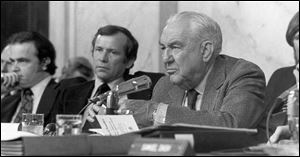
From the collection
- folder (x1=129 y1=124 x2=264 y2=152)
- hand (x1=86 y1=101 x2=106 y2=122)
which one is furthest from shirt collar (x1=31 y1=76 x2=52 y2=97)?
folder (x1=129 y1=124 x2=264 y2=152)

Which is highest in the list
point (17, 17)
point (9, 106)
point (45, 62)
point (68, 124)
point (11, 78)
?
point (17, 17)

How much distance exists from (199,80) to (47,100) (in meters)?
2.08

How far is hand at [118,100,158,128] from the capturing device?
405 centimetres

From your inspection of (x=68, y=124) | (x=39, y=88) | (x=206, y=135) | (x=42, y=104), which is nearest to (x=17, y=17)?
(x=39, y=88)

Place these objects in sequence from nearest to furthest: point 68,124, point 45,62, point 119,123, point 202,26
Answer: point 68,124, point 119,123, point 202,26, point 45,62

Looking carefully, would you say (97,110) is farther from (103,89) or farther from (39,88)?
(39,88)

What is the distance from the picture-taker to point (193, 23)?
4277 mm

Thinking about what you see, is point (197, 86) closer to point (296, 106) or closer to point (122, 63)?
point (122, 63)

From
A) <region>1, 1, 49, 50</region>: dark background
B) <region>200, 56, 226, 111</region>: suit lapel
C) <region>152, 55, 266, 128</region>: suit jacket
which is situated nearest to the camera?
<region>152, 55, 266, 128</region>: suit jacket

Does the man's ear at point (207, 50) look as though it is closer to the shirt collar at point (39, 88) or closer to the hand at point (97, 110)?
the hand at point (97, 110)

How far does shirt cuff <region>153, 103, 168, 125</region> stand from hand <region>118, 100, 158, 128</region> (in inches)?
0.9

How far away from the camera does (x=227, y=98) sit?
404cm

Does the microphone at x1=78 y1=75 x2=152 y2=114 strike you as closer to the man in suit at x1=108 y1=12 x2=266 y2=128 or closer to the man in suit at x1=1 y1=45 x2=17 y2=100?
the man in suit at x1=108 y1=12 x2=266 y2=128

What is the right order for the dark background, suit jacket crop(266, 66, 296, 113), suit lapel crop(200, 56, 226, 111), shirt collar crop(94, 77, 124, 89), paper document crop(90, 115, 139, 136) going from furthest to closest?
the dark background < shirt collar crop(94, 77, 124, 89) < suit jacket crop(266, 66, 296, 113) < suit lapel crop(200, 56, 226, 111) < paper document crop(90, 115, 139, 136)
